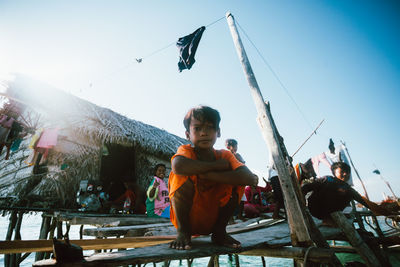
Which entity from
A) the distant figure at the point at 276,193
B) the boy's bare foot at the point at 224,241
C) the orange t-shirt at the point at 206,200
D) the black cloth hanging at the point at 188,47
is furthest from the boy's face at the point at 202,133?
the black cloth hanging at the point at 188,47

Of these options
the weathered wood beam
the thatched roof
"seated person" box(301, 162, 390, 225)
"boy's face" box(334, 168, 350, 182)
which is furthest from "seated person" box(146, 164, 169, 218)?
"boy's face" box(334, 168, 350, 182)

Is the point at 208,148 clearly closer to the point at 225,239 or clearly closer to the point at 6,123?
the point at 225,239

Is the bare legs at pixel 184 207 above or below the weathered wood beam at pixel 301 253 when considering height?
above

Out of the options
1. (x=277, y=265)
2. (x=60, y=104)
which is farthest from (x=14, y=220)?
(x=277, y=265)

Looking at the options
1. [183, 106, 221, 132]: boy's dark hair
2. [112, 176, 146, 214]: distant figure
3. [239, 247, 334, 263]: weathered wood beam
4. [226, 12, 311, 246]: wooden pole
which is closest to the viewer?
[239, 247, 334, 263]: weathered wood beam

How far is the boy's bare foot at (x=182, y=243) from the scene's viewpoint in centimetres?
121

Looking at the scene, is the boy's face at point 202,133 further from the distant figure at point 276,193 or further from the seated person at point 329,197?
the distant figure at point 276,193

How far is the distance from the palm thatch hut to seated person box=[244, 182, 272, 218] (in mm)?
3389

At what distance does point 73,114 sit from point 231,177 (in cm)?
600

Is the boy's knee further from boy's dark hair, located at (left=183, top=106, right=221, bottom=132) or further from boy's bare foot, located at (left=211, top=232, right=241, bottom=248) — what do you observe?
boy's dark hair, located at (left=183, top=106, right=221, bottom=132)

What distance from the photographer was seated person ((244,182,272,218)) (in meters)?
5.51

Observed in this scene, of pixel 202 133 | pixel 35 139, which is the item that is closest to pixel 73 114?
pixel 35 139

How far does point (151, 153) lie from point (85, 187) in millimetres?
2608

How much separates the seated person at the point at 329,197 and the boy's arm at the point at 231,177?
2.33 m
